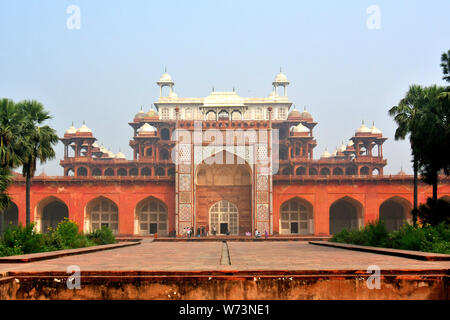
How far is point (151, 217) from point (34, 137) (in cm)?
1544

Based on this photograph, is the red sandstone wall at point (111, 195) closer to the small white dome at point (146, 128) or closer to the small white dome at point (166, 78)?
the small white dome at point (146, 128)

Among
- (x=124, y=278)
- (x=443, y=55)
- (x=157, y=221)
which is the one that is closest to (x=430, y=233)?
(x=443, y=55)

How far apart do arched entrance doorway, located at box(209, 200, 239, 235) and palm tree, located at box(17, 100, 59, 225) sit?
14886mm

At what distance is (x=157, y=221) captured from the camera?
3381 centimetres

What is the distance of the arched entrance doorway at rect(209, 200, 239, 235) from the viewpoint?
108ft

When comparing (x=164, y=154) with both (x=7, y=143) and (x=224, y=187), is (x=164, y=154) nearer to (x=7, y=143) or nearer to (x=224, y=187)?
(x=224, y=187)

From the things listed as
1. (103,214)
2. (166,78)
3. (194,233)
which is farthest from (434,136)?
(166,78)

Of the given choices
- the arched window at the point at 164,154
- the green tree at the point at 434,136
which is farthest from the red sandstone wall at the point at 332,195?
the green tree at the point at 434,136

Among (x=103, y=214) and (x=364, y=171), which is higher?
(x=364, y=171)

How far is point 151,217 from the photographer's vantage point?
3394 cm

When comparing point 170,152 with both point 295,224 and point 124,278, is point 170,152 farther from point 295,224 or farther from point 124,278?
point 124,278

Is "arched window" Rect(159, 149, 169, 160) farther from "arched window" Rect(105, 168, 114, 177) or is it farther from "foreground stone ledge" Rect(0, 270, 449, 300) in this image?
"foreground stone ledge" Rect(0, 270, 449, 300)

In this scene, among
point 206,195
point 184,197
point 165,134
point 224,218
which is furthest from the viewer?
point 165,134

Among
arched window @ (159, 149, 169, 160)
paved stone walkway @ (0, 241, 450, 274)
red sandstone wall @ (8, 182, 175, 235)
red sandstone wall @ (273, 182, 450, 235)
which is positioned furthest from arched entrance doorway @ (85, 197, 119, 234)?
paved stone walkway @ (0, 241, 450, 274)
